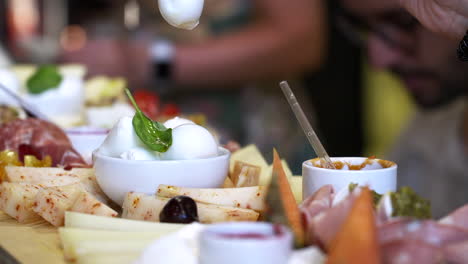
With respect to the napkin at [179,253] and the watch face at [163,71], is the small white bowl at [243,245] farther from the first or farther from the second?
the watch face at [163,71]

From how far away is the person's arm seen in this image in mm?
3625

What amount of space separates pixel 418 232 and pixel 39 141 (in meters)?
0.94

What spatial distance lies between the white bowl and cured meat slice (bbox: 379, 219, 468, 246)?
42 cm

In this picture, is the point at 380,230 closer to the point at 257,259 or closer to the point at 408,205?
the point at 408,205

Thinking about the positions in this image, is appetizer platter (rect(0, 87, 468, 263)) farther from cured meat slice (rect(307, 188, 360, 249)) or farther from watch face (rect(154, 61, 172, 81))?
watch face (rect(154, 61, 172, 81))

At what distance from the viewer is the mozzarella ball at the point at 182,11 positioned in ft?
3.96

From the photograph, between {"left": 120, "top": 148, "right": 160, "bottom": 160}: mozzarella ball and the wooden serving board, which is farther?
{"left": 120, "top": 148, "right": 160, "bottom": 160}: mozzarella ball

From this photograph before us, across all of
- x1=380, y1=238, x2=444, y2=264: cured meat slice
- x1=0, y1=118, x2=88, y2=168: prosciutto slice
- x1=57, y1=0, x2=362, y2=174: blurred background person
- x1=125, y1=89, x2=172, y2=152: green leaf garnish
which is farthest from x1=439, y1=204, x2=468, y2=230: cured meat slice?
x1=57, y1=0, x2=362, y2=174: blurred background person

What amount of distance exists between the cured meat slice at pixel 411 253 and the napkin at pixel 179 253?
0.09 meters

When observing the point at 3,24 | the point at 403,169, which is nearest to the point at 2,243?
the point at 403,169

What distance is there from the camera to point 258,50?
12.1 feet

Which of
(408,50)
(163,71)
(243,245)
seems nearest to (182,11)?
(243,245)

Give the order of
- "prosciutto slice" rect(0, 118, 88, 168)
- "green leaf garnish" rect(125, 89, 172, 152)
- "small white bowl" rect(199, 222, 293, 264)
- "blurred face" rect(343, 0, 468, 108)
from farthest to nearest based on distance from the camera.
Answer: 1. "blurred face" rect(343, 0, 468, 108)
2. "prosciutto slice" rect(0, 118, 88, 168)
3. "green leaf garnish" rect(125, 89, 172, 152)
4. "small white bowl" rect(199, 222, 293, 264)

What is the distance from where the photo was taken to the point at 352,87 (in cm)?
416
